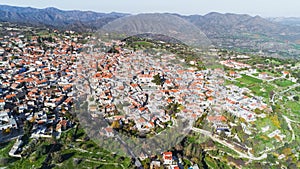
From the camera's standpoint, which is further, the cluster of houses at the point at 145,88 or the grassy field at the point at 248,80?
the grassy field at the point at 248,80

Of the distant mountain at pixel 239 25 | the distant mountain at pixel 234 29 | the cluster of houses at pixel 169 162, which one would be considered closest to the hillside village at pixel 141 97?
the cluster of houses at pixel 169 162

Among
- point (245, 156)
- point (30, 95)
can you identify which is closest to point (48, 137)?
point (30, 95)

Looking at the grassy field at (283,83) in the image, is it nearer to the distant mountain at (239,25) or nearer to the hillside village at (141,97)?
the hillside village at (141,97)

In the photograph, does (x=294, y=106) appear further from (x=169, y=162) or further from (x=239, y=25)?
(x=239, y=25)

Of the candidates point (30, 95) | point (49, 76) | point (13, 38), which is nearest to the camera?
point (30, 95)

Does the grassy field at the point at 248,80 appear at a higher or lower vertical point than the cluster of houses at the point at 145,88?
lower

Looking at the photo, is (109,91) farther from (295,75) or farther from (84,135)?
(295,75)

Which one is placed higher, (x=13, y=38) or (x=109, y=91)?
(x=13, y=38)

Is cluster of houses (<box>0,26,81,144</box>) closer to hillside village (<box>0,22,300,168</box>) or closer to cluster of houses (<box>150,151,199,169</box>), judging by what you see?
hillside village (<box>0,22,300,168</box>)
